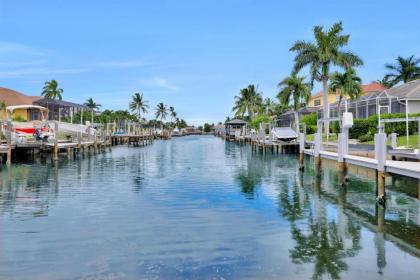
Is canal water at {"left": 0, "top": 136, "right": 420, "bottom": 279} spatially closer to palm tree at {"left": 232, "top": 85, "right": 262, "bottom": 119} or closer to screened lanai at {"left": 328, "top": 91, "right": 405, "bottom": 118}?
screened lanai at {"left": 328, "top": 91, "right": 405, "bottom": 118}

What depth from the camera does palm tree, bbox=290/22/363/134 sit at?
142 feet

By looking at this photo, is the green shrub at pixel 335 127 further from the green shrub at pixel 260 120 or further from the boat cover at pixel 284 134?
the green shrub at pixel 260 120

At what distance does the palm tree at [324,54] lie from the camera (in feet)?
142

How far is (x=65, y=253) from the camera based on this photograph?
10383 millimetres

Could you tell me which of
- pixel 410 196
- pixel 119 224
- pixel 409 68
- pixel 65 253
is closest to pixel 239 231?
pixel 119 224

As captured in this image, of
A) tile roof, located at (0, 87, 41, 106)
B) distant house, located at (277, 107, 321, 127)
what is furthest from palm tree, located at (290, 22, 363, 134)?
tile roof, located at (0, 87, 41, 106)

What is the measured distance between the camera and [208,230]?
1262cm

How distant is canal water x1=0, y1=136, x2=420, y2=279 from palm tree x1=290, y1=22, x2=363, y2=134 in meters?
→ 22.7

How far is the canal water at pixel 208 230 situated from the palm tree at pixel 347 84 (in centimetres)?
2987

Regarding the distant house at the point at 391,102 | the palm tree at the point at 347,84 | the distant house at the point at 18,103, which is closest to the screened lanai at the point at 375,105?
the distant house at the point at 391,102

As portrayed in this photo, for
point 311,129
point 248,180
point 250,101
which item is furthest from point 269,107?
point 248,180

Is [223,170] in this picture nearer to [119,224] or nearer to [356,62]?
[119,224]

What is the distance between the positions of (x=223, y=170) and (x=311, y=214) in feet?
52.3

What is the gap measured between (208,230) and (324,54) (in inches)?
1341
